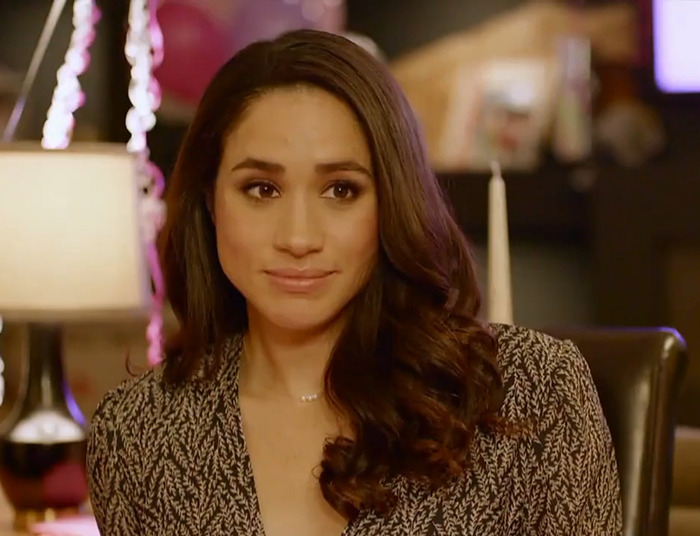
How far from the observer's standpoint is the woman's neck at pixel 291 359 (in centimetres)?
149

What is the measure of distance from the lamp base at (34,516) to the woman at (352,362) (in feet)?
1.44

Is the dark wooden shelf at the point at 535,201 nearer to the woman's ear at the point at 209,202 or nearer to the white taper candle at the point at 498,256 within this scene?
the white taper candle at the point at 498,256

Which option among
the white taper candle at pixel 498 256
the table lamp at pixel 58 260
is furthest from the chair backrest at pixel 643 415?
the table lamp at pixel 58 260

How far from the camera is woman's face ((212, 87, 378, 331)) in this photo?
1359 mm

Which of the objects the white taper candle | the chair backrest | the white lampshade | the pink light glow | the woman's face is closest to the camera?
the woman's face

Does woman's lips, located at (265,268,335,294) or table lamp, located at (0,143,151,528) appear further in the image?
table lamp, located at (0,143,151,528)

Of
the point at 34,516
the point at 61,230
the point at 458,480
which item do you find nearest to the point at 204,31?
the point at 61,230

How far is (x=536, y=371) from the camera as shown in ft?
4.64

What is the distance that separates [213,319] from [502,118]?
7.27 ft

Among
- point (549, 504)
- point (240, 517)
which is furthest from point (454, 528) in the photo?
point (240, 517)

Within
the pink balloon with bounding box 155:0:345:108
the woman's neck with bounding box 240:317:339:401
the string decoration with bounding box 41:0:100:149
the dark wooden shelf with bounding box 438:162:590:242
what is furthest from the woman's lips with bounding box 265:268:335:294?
the pink balloon with bounding box 155:0:345:108

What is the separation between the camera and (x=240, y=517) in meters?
1.43

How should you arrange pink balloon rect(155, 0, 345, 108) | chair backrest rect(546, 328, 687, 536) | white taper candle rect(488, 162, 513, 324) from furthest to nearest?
pink balloon rect(155, 0, 345, 108)
white taper candle rect(488, 162, 513, 324)
chair backrest rect(546, 328, 687, 536)

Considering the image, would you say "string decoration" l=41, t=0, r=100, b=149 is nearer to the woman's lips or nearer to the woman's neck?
the woman's neck
